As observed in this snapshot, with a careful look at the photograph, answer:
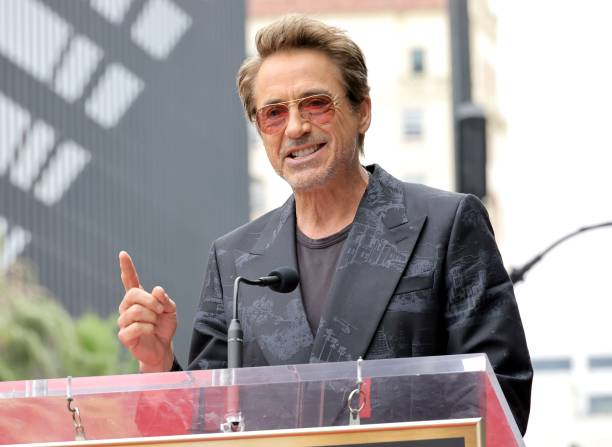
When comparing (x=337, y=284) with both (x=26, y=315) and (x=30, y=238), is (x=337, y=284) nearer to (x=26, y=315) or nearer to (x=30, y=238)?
(x=26, y=315)

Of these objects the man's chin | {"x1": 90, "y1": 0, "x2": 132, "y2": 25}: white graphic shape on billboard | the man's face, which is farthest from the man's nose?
{"x1": 90, "y1": 0, "x2": 132, "y2": 25}: white graphic shape on billboard

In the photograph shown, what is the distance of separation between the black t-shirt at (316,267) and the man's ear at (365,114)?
308 mm

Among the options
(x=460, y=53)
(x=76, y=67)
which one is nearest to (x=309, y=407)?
(x=460, y=53)

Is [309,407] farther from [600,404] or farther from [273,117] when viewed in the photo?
[600,404]

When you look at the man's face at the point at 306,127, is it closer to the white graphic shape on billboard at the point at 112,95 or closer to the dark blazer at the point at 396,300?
the dark blazer at the point at 396,300

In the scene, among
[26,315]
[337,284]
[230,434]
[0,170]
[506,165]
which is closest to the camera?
[230,434]

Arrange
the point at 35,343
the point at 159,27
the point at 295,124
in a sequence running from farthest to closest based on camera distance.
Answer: the point at 159,27 < the point at 35,343 < the point at 295,124

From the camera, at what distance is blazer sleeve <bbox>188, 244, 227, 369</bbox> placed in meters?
3.96

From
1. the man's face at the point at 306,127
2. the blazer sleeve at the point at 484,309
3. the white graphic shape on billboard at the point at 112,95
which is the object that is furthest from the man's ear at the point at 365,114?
the white graphic shape on billboard at the point at 112,95

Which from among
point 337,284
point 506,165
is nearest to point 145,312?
point 337,284

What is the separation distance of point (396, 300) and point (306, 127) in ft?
1.66

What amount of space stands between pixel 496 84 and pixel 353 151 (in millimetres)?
74070

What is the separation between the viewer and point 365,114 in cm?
414

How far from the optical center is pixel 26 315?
3256 cm
